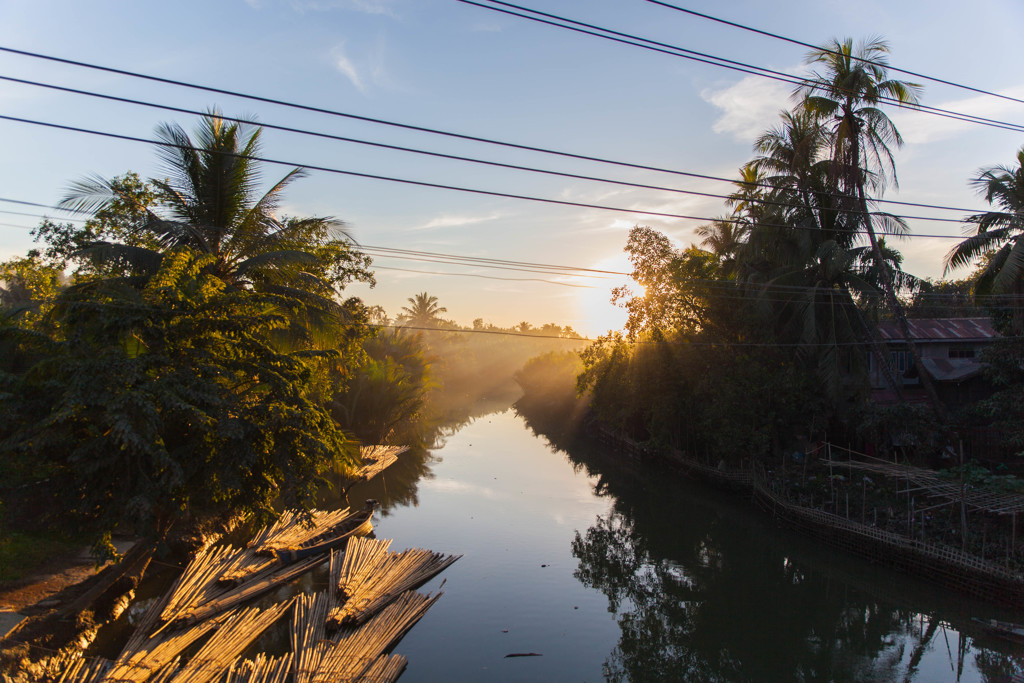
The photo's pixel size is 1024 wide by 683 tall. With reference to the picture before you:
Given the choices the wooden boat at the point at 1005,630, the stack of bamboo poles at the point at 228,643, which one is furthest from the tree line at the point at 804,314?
the stack of bamboo poles at the point at 228,643

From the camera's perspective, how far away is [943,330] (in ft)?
95.8

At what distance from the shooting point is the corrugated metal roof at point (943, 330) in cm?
2828

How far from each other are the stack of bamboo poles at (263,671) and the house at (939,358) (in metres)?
25.7

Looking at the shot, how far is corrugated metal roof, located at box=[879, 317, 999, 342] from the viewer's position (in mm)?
28281

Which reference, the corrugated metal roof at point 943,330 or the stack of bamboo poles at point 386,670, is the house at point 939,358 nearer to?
the corrugated metal roof at point 943,330

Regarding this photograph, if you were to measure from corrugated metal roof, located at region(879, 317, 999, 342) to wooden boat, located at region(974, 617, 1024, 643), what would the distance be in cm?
1719

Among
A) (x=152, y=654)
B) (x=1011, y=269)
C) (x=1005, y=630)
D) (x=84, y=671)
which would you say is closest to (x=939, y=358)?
(x=1011, y=269)

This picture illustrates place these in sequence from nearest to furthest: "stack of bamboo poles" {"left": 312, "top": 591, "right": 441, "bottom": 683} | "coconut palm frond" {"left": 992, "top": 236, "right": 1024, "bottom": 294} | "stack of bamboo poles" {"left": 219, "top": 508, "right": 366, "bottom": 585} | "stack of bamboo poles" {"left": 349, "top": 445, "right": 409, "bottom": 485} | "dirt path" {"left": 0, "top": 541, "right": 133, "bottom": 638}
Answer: "stack of bamboo poles" {"left": 312, "top": 591, "right": 441, "bottom": 683}, "dirt path" {"left": 0, "top": 541, "right": 133, "bottom": 638}, "stack of bamboo poles" {"left": 219, "top": 508, "right": 366, "bottom": 585}, "coconut palm frond" {"left": 992, "top": 236, "right": 1024, "bottom": 294}, "stack of bamboo poles" {"left": 349, "top": 445, "right": 409, "bottom": 485}

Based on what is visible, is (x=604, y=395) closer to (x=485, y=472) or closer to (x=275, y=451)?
(x=485, y=472)

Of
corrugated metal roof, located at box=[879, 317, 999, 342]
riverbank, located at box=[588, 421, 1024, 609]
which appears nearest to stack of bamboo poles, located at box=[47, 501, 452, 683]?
riverbank, located at box=[588, 421, 1024, 609]

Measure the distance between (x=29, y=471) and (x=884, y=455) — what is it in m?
24.0

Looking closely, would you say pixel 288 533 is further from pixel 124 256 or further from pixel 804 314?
pixel 804 314

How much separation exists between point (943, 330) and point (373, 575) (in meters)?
27.9

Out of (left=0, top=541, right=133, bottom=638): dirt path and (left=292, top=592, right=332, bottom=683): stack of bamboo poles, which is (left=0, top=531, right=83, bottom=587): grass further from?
(left=292, top=592, right=332, bottom=683): stack of bamboo poles
